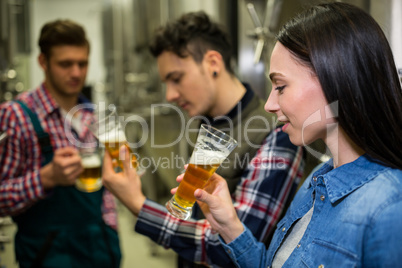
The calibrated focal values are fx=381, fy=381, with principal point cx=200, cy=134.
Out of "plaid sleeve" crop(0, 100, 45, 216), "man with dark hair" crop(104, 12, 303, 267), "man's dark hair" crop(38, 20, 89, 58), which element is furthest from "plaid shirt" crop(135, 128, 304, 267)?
"man's dark hair" crop(38, 20, 89, 58)

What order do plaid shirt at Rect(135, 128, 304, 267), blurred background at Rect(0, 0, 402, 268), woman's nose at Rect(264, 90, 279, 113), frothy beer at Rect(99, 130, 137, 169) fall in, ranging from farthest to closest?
blurred background at Rect(0, 0, 402, 268) → frothy beer at Rect(99, 130, 137, 169) → plaid shirt at Rect(135, 128, 304, 267) → woman's nose at Rect(264, 90, 279, 113)

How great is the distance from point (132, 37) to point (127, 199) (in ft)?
12.9

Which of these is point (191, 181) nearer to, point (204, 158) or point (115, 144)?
point (204, 158)

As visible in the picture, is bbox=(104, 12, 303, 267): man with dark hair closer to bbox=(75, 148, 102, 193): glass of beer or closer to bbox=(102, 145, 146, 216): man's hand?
bbox=(102, 145, 146, 216): man's hand

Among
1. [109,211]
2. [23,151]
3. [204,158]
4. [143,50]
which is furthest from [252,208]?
[143,50]

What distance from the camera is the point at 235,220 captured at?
0.96 metres

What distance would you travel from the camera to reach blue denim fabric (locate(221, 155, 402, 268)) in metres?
0.65

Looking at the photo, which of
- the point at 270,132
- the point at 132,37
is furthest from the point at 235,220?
the point at 132,37

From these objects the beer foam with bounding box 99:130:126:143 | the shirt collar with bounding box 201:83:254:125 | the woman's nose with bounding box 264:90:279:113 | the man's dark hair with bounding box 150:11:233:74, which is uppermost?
the man's dark hair with bounding box 150:11:233:74

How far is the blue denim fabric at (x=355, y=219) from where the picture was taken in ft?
2.13

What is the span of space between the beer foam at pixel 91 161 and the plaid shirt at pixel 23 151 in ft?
0.47

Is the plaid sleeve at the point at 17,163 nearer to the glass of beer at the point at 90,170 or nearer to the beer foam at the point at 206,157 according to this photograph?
the glass of beer at the point at 90,170

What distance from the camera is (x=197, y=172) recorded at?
911 millimetres

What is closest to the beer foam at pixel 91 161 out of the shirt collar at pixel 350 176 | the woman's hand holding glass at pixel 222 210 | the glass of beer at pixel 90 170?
the glass of beer at pixel 90 170
